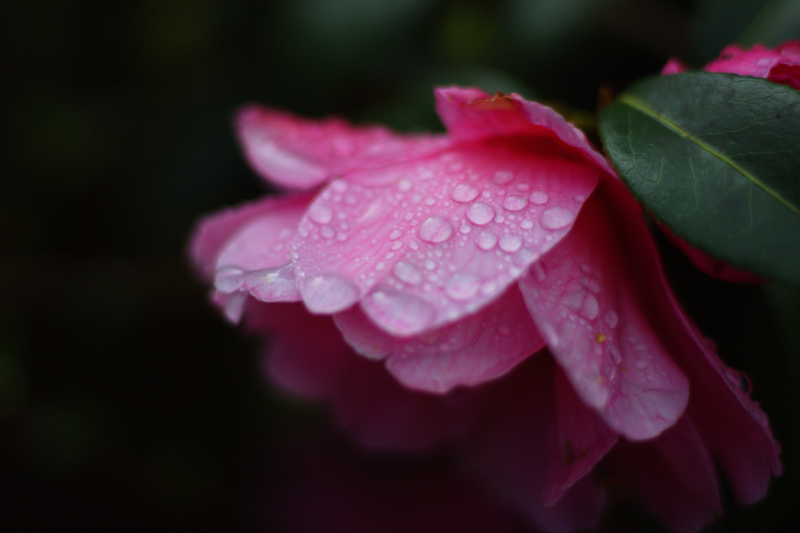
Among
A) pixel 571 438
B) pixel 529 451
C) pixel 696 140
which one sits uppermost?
pixel 696 140

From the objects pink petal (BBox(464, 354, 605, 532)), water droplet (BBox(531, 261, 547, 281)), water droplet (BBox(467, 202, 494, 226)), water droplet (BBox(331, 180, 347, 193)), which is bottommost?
pink petal (BBox(464, 354, 605, 532))

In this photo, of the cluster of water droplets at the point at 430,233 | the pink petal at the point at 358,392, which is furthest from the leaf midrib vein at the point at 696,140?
the pink petal at the point at 358,392

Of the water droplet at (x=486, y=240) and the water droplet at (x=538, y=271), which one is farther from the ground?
the water droplet at (x=486, y=240)

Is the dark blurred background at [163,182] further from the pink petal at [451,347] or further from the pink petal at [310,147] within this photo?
the pink petal at [451,347]

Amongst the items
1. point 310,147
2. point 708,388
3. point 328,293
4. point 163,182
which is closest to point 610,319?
point 708,388

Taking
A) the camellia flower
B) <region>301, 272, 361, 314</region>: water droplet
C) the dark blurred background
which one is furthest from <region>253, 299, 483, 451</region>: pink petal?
the dark blurred background

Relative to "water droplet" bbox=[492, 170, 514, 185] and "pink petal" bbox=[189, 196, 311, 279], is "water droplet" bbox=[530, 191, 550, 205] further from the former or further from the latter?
"pink petal" bbox=[189, 196, 311, 279]

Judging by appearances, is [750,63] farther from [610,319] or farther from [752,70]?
[610,319]
